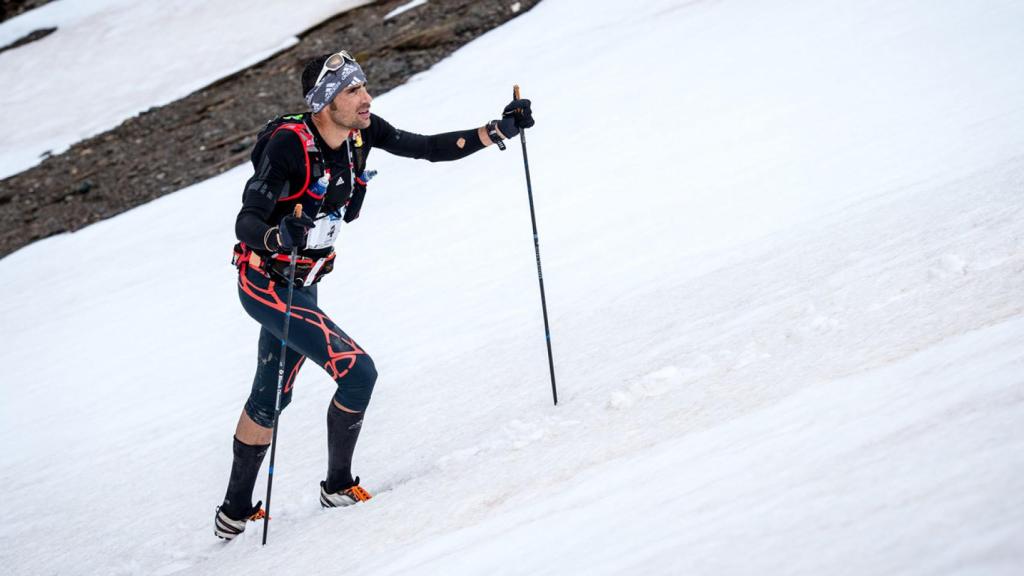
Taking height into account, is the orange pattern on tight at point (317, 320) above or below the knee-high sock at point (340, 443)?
above

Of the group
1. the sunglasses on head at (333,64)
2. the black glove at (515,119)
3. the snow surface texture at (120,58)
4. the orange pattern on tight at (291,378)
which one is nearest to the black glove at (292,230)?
the sunglasses on head at (333,64)

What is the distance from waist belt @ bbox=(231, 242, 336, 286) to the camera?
514cm

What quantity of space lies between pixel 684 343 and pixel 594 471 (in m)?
1.78

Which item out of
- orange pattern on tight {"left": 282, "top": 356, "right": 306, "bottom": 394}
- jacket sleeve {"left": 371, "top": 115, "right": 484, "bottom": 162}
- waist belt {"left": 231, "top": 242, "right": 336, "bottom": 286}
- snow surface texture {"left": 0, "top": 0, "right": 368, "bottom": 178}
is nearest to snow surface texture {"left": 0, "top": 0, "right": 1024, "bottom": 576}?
orange pattern on tight {"left": 282, "top": 356, "right": 306, "bottom": 394}

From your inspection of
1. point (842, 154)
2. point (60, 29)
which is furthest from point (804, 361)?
point (60, 29)

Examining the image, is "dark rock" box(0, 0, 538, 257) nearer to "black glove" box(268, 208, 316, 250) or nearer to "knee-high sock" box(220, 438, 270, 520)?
"knee-high sock" box(220, 438, 270, 520)

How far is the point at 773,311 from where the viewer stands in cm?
580

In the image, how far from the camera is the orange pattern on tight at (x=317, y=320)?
4.91 metres

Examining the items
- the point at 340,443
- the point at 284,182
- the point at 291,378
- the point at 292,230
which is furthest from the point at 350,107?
the point at 340,443

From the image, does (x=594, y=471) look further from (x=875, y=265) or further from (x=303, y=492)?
(x=875, y=265)

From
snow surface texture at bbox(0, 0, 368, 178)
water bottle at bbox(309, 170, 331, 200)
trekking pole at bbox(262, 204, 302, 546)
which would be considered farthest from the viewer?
snow surface texture at bbox(0, 0, 368, 178)

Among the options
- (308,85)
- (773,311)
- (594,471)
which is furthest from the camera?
(773,311)

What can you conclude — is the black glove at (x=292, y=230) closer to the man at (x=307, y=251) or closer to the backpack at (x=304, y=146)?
the man at (x=307, y=251)

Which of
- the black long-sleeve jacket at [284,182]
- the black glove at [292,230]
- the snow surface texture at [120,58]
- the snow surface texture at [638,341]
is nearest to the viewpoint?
the snow surface texture at [638,341]
